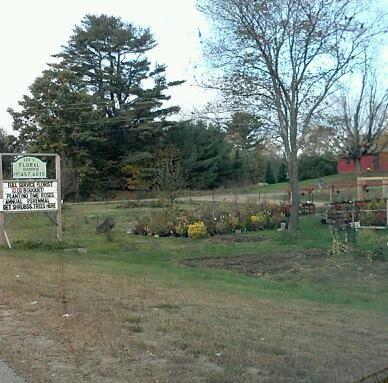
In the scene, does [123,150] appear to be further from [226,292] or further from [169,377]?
[169,377]

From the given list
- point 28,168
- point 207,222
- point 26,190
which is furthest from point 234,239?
point 28,168

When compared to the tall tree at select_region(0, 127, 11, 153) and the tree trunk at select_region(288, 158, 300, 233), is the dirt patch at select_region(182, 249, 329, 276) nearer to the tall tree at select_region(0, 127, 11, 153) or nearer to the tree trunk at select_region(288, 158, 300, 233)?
the tree trunk at select_region(288, 158, 300, 233)

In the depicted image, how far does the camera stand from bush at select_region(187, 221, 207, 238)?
76.1 feet

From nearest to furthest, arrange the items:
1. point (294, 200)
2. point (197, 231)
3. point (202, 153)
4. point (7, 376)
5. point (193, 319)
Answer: point (7, 376) < point (193, 319) < point (197, 231) < point (294, 200) < point (202, 153)

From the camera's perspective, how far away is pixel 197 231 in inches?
915

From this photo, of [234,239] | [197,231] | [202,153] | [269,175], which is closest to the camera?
[234,239]

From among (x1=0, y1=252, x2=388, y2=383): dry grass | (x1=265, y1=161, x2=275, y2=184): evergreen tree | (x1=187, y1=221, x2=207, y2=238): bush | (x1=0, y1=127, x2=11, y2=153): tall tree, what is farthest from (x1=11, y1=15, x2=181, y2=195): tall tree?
(x1=0, y1=252, x2=388, y2=383): dry grass

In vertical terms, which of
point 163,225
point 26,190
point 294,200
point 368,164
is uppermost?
point 368,164

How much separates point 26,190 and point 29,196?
0.21m

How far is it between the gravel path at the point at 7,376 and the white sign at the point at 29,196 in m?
13.8

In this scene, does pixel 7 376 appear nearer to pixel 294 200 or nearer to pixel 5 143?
pixel 294 200

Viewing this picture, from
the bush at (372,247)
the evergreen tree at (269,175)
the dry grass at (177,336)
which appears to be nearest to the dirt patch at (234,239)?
the bush at (372,247)

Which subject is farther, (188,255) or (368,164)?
(368,164)

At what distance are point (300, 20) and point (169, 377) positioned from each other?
21.9m
